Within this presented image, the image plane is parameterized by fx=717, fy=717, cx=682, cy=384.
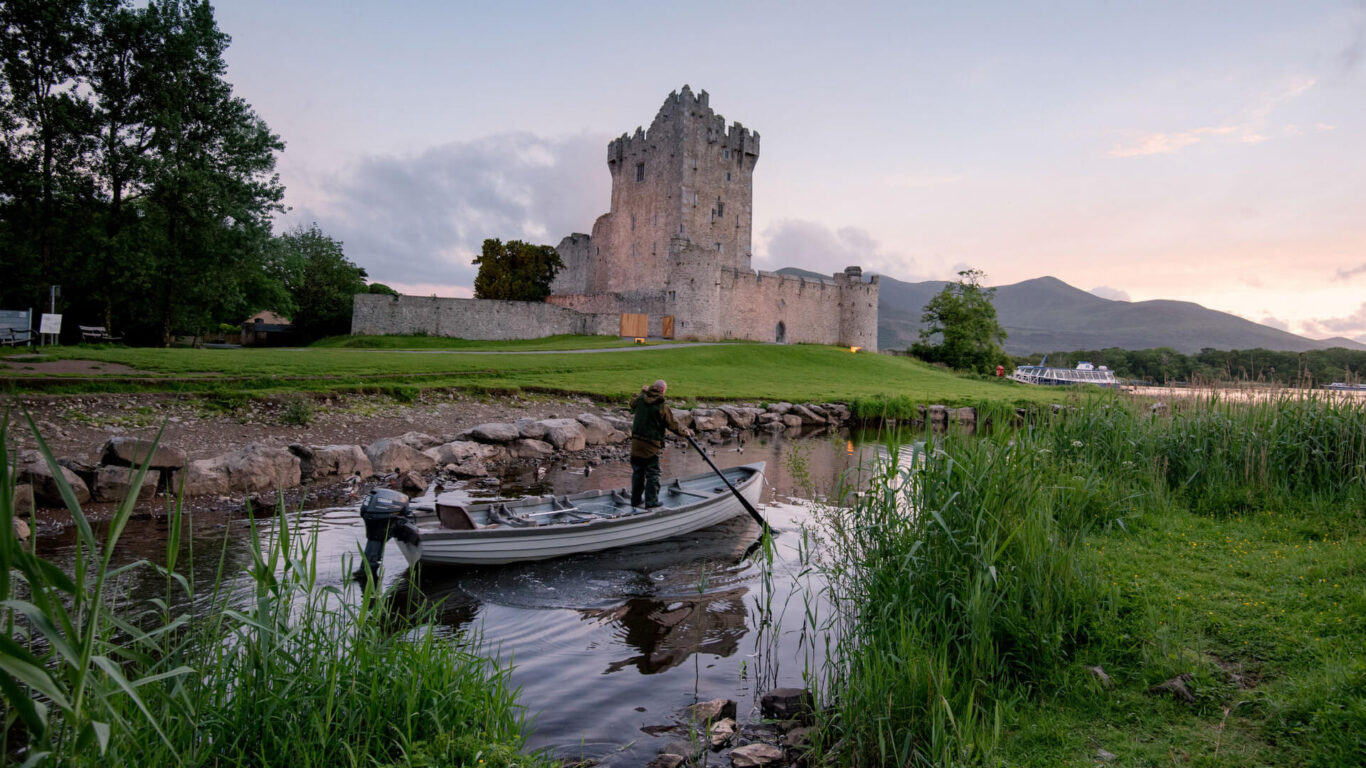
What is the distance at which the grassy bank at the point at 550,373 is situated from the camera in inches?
708

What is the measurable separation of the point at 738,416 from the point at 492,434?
10.0m

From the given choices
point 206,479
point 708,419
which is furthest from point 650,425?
point 708,419

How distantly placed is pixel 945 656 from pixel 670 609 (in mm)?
3865

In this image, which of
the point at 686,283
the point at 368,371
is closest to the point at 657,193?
the point at 686,283

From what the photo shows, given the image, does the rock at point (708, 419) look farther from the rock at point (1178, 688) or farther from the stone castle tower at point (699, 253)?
the stone castle tower at point (699, 253)

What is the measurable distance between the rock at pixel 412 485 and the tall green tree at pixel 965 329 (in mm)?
48214

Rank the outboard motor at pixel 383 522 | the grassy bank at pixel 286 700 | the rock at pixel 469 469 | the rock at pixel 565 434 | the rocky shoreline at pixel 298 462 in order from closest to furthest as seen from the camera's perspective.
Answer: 1. the grassy bank at pixel 286 700
2. the outboard motor at pixel 383 522
3. the rocky shoreline at pixel 298 462
4. the rock at pixel 469 469
5. the rock at pixel 565 434

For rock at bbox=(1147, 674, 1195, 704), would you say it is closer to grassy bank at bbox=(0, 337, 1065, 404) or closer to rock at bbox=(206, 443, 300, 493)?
grassy bank at bbox=(0, 337, 1065, 404)

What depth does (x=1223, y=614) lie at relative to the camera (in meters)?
5.43

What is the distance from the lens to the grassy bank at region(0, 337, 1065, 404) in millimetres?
17984

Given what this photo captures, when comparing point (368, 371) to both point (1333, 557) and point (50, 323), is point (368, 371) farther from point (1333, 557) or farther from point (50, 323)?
point (1333, 557)

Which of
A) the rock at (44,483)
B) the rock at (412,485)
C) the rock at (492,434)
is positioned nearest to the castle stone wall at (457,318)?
the rock at (492,434)

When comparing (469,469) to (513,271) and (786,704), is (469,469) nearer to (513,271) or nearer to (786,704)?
(786,704)

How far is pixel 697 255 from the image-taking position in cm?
5359
